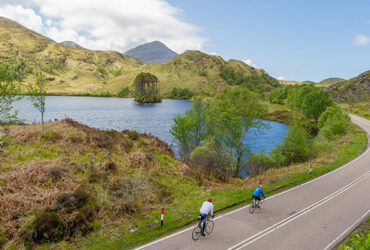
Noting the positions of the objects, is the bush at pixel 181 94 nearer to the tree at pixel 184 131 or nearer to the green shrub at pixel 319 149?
the tree at pixel 184 131

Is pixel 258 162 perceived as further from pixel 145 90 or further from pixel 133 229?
pixel 145 90

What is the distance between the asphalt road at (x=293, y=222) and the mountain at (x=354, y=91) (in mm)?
157417

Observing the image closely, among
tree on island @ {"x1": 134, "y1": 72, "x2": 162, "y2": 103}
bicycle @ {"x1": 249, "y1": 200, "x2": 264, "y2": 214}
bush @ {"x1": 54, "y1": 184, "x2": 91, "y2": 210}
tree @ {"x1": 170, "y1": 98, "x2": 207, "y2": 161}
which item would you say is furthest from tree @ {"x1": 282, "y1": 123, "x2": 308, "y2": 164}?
tree on island @ {"x1": 134, "y1": 72, "x2": 162, "y2": 103}

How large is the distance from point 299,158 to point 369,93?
15311 centimetres

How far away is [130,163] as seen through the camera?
850 inches

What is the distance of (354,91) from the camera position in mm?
150500

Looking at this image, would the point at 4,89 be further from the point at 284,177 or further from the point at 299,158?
the point at 299,158

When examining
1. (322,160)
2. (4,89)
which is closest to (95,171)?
(4,89)

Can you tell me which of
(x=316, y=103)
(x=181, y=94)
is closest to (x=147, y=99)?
(x=181, y=94)

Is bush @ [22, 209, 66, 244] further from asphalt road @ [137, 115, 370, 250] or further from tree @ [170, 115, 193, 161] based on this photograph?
tree @ [170, 115, 193, 161]

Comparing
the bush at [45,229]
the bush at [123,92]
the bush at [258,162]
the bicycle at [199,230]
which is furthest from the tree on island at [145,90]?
the bicycle at [199,230]

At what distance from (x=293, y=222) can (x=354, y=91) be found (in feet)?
594

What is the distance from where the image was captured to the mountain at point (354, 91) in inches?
5620

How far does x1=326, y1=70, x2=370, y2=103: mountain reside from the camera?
143 m
